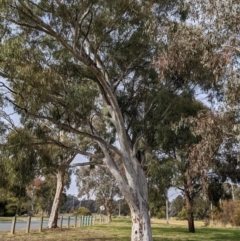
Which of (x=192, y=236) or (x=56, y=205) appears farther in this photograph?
(x=56, y=205)

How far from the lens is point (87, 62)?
9227 mm

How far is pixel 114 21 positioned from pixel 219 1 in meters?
3.49

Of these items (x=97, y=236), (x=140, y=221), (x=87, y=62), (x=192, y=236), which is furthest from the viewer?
(x=192, y=236)

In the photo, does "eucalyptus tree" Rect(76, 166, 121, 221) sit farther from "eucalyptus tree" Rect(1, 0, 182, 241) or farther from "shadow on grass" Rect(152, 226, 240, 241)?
"eucalyptus tree" Rect(1, 0, 182, 241)

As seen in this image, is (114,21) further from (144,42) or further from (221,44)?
(221,44)

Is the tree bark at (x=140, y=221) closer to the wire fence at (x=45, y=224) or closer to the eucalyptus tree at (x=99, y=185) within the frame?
the wire fence at (x=45, y=224)

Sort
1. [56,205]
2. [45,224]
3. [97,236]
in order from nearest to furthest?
[97,236]
[56,205]
[45,224]

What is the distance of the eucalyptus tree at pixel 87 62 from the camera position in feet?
28.7

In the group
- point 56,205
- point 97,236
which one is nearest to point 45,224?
point 56,205

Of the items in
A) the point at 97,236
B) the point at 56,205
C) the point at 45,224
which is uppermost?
the point at 56,205

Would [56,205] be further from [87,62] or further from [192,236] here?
[87,62]

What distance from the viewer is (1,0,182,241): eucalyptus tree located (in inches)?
345

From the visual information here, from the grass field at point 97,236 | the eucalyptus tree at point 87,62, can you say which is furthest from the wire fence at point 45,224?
the eucalyptus tree at point 87,62

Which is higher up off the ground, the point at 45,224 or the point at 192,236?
the point at 45,224
